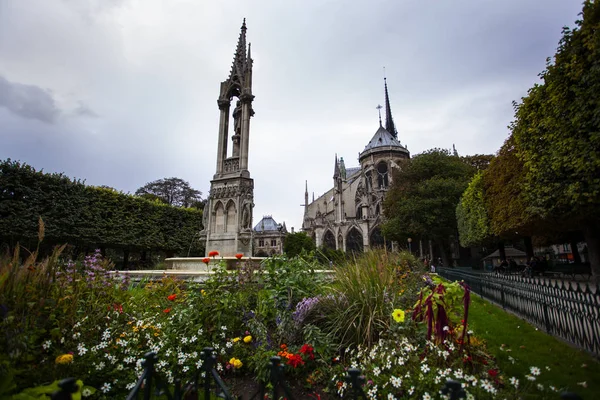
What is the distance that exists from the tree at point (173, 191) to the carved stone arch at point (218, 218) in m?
38.9

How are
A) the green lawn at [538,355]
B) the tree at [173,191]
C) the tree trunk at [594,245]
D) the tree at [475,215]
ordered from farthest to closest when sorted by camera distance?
the tree at [173,191] → the tree at [475,215] → the tree trunk at [594,245] → the green lawn at [538,355]

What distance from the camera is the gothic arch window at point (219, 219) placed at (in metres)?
11.1

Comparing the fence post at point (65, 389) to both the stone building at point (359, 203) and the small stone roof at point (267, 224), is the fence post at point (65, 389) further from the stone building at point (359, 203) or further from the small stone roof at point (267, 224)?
the small stone roof at point (267, 224)

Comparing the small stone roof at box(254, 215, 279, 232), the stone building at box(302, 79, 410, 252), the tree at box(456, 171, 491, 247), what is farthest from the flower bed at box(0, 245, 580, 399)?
the small stone roof at box(254, 215, 279, 232)

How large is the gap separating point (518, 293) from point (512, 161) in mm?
10655

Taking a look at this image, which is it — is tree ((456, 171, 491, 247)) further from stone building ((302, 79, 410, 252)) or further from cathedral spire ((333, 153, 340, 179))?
cathedral spire ((333, 153, 340, 179))

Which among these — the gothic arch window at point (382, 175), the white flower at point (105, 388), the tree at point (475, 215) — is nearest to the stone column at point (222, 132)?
the white flower at point (105, 388)

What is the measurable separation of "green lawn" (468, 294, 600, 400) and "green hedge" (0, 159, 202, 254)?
21.2 metres

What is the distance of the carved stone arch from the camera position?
36.4 ft

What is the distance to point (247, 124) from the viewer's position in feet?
38.4

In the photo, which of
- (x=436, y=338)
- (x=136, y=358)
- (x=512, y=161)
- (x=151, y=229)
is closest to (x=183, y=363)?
(x=136, y=358)

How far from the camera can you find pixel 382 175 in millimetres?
60375

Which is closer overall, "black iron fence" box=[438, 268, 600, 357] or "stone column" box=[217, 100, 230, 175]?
"black iron fence" box=[438, 268, 600, 357]

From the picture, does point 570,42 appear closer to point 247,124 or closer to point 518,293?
point 518,293
